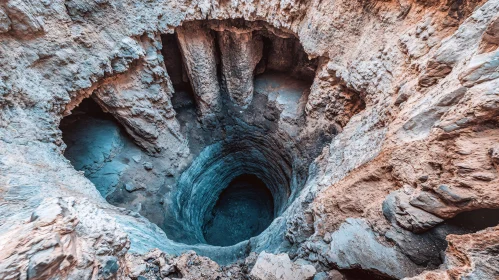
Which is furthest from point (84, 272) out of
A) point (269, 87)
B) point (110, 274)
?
point (269, 87)

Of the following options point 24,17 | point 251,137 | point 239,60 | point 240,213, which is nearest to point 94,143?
point 24,17

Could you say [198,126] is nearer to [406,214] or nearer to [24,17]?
[24,17]

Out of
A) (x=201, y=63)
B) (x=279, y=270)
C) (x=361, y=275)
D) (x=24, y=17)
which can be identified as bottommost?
(x=279, y=270)

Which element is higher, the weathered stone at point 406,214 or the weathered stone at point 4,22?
the weathered stone at point 4,22

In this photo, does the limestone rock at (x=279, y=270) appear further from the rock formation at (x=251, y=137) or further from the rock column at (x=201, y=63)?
the rock column at (x=201, y=63)

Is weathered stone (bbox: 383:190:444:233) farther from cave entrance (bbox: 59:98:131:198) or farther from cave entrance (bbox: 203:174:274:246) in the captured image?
cave entrance (bbox: 203:174:274:246)

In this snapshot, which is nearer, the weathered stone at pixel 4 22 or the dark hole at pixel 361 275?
the dark hole at pixel 361 275

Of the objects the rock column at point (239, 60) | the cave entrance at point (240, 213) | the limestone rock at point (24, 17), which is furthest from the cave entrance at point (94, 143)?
the cave entrance at point (240, 213)
